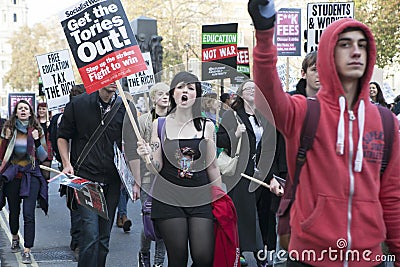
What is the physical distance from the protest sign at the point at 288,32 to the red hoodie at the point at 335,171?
37.8ft

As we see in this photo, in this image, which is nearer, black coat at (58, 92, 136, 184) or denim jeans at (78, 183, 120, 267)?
denim jeans at (78, 183, 120, 267)

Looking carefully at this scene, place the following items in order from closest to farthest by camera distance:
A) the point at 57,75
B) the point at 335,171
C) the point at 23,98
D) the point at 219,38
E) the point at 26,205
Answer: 1. the point at 335,171
2. the point at 26,205
3. the point at 57,75
4. the point at 219,38
5. the point at 23,98

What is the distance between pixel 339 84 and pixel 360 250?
736mm

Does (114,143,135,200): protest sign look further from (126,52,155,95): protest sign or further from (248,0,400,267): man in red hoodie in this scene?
(126,52,155,95): protest sign

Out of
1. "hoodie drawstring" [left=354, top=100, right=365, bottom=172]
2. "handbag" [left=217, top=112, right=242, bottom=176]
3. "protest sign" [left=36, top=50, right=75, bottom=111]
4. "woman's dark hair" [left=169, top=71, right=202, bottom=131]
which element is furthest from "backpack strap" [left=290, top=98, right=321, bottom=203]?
"protest sign" [left=36, top=50, right=75, bottom=111]

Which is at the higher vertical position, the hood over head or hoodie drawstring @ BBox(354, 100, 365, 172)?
the hood over head

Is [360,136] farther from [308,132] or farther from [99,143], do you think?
[99,143]

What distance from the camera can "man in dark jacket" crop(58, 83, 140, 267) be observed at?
6.39 m

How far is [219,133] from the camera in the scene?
23.7 feet

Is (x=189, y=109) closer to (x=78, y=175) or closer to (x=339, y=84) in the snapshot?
(x=78, y=175)

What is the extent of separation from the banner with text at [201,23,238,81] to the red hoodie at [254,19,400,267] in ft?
31.6

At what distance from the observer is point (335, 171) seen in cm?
337

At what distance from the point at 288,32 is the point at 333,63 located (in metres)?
12.0

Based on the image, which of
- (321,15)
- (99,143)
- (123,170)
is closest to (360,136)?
(123,170)
